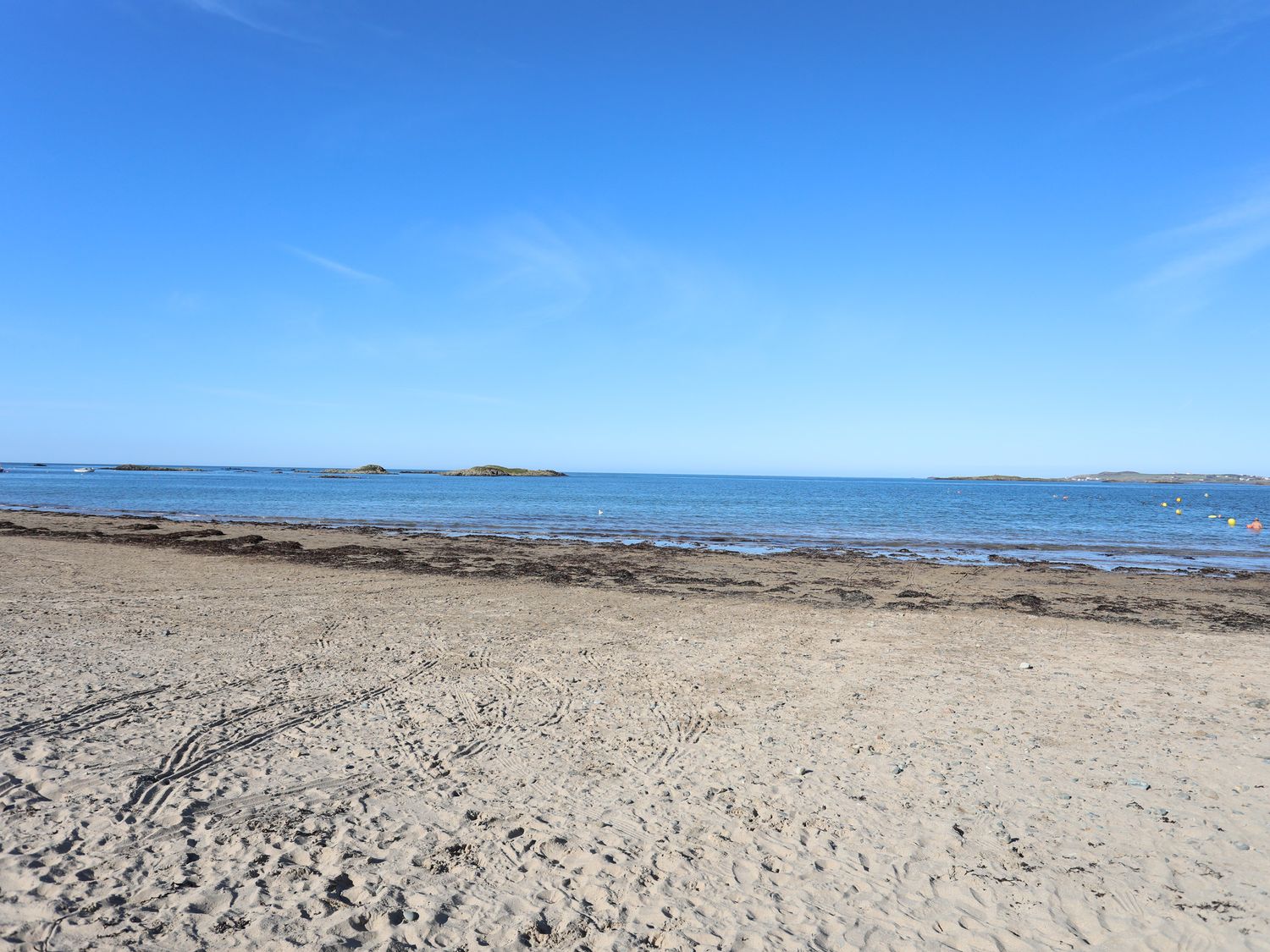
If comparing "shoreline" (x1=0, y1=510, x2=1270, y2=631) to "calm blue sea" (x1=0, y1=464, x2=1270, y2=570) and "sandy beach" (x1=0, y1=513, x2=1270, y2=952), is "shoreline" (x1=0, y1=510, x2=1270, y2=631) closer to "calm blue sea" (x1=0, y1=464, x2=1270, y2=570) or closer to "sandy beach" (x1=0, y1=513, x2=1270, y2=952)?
"sandy beach" (x1=0, y1=513, x2=1270, y2=952)

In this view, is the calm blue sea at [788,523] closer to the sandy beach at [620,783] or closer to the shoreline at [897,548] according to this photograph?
the shoreline at [897,548]

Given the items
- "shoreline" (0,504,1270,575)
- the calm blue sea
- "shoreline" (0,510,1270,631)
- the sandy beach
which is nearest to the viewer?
the sandy beach

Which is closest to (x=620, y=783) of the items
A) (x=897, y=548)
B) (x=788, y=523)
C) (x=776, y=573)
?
(x=776, y=573)

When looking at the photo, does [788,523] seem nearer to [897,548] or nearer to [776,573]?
[897,548]

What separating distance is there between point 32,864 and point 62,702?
3657 millimetres

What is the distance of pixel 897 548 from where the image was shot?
96.6ft

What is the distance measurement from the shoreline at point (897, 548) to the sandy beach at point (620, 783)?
1312cm

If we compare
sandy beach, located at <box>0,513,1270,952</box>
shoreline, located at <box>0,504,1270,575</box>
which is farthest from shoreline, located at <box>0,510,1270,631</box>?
sandy beach, located at <box>0,513,1270,952</box>

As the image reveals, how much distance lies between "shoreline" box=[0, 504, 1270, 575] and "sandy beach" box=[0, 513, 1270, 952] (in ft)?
43.1

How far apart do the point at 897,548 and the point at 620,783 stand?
25635 mm

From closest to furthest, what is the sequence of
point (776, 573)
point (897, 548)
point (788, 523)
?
point (776, 573)
point (897, 548)
point (788, 523)

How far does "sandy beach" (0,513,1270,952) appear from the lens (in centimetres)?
425

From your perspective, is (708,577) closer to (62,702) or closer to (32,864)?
(62,702)

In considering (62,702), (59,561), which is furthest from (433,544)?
(62,702)
